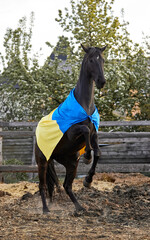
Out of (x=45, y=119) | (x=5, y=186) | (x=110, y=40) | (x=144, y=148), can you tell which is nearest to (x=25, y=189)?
(x=5, y=186)

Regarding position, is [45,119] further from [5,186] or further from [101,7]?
[101,7]

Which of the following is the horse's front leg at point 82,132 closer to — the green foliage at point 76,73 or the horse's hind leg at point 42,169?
the horse's hind leg at point 42,169

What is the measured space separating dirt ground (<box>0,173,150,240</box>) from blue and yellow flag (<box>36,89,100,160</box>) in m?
0.96

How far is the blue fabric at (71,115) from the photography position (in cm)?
455

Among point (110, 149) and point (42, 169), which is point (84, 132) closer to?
point (42, 169)

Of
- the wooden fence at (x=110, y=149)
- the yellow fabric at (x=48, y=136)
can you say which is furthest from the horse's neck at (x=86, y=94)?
the wooden fence at (x=110, y=149)

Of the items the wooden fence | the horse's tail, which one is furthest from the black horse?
the wooden fence

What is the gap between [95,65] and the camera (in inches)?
176

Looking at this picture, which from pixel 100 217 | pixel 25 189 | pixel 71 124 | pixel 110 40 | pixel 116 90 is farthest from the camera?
pixel 110 40

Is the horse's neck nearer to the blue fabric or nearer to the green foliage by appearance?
the blue fabric

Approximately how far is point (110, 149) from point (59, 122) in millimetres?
5697

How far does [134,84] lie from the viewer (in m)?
13.9

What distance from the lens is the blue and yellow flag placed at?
457 centimetres

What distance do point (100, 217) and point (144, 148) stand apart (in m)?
5.85
